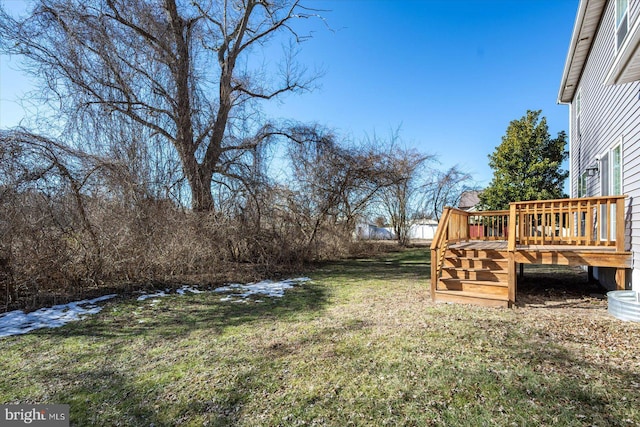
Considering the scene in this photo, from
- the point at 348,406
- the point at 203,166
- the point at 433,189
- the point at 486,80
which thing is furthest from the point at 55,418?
the point at 433,189

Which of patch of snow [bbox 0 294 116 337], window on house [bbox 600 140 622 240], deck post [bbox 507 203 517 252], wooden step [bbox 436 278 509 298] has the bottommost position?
patch of snow [bbox 0 294 116 337]

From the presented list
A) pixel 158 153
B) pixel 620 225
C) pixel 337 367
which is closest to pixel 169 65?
pixel 158 153

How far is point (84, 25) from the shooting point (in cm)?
614

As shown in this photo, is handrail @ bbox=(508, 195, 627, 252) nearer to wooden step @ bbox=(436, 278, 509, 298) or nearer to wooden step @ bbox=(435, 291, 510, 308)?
wooden step @ bbox=(436, 278, 509, 298)

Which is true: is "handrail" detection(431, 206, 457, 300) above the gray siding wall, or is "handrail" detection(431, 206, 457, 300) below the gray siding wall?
below

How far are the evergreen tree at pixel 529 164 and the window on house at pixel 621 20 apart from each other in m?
14.2

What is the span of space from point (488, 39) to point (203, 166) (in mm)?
9610

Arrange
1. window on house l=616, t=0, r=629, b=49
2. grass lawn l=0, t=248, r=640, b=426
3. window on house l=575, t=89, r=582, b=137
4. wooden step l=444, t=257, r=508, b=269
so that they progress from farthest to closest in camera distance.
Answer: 1. window on house l=575, t=89, r=582, b=137
2. wooden step l=444, t=257, r=508, b=269
3. window on house l=616, t=0, r=629, b=49
4. grass lawn l=0, t=248, r=640, b=426

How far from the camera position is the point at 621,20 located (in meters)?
4.79

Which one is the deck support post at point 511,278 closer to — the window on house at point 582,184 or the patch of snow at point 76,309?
the patch of snow at point 76,309

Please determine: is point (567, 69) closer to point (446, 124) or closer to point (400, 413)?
point (446, 124)

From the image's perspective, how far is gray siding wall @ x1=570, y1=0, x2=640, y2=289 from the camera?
4.48 m

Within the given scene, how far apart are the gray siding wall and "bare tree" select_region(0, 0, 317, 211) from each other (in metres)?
7.56

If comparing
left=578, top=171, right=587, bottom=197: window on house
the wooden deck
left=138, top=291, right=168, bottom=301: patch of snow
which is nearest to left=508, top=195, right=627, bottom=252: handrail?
the wooden deck
